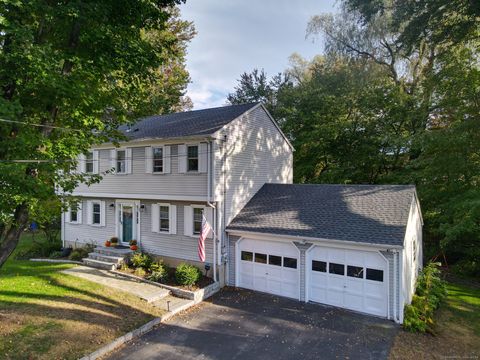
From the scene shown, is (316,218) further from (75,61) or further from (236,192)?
(75,61)

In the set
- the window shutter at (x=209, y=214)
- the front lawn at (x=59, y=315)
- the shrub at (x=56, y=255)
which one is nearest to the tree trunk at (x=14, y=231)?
the front lawn at (x=59, y=315)

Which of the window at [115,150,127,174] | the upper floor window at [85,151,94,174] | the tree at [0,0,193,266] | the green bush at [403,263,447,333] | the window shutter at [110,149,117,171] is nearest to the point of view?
the tree at [0,0,193,266]

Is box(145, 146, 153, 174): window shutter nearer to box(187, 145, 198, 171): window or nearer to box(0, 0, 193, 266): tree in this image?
box(187, 145, 198, 171): window

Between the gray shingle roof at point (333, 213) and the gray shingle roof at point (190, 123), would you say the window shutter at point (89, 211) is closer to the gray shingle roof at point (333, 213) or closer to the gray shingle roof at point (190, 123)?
the gray shingle roof at point (190, 123)

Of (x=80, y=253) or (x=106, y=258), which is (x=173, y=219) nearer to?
(x=106, y=258)

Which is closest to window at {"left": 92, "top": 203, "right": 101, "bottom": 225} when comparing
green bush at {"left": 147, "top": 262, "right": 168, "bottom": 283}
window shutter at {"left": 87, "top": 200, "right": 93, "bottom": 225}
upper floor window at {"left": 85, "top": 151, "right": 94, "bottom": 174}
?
window shutter at {"left": 87, "top": 200, "right": 93, "bottom": 225}

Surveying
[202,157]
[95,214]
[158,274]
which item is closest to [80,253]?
[95,214]
